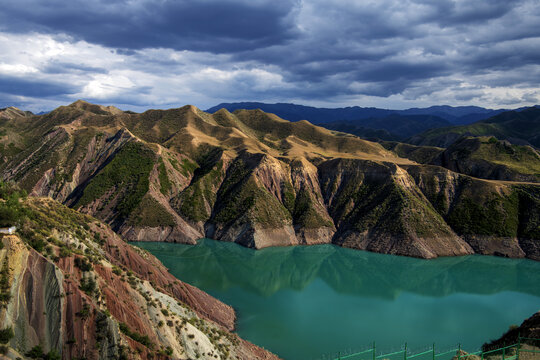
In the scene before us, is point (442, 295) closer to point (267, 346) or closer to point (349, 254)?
point (349, 254)

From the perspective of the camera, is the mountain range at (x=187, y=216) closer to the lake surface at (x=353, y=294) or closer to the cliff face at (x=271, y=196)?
the cliff face at (x=271, y=196)

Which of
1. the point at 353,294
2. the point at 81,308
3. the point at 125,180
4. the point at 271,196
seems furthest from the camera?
the point at 125,180

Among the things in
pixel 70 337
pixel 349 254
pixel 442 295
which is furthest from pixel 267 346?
pixel 349 254

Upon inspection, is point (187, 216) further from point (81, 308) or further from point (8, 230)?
point (81, 308)

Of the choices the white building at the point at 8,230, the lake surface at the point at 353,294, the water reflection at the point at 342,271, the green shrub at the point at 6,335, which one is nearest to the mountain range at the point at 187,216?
the green shrub at the point at 6,335

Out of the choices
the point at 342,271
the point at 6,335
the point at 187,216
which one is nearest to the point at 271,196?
the point at 187,216

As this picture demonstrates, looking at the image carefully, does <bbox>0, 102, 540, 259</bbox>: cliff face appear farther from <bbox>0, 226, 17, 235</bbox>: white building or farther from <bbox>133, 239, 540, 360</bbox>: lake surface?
<bbox>0, 226, 17, 235</bbox>: white building
